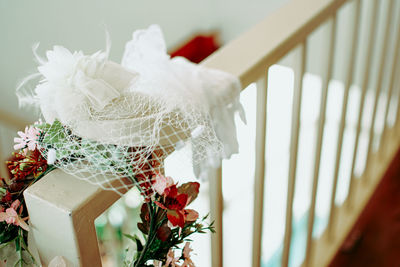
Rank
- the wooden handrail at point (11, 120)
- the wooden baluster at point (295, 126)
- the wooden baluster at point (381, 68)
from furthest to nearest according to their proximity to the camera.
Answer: the wooden handrail at point (11, 120), the wooden baluster at point (381, 68), the wooden baluster at point (295, 126)

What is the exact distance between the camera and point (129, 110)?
49 centimetres

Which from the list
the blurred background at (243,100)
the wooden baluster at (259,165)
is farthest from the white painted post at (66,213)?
the blurred background at (243,100)

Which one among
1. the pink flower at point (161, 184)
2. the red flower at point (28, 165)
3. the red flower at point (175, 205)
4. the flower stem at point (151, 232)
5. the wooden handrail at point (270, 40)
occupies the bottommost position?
the flower stem at point (151, 232)

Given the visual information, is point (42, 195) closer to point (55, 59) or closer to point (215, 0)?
point (55, 59)

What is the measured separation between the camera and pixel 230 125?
500 millimetres

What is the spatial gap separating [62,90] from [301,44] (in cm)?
46

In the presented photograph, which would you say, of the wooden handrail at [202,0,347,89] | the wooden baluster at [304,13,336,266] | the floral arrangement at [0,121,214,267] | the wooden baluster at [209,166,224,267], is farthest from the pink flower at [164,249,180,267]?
the wooden baluster at [304,13,336,266]

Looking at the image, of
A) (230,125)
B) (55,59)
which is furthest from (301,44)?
(55,59)

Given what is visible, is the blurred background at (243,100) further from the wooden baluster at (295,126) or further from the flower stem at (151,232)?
the flower stem at (151,232)

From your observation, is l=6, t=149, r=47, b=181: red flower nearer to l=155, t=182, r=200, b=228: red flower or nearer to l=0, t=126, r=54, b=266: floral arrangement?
l=0, t=126, r=54, b=266: floral arrangement

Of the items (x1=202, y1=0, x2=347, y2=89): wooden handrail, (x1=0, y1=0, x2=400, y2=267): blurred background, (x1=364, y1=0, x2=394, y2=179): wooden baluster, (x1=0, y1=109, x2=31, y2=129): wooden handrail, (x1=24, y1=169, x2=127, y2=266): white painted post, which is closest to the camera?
(x1=24, y1=169, x2=127, y2=266): white painted post

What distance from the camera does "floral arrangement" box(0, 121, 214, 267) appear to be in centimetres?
49

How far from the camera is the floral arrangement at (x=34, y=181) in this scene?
489 millimetres

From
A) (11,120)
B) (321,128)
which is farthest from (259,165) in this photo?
(11,120)
